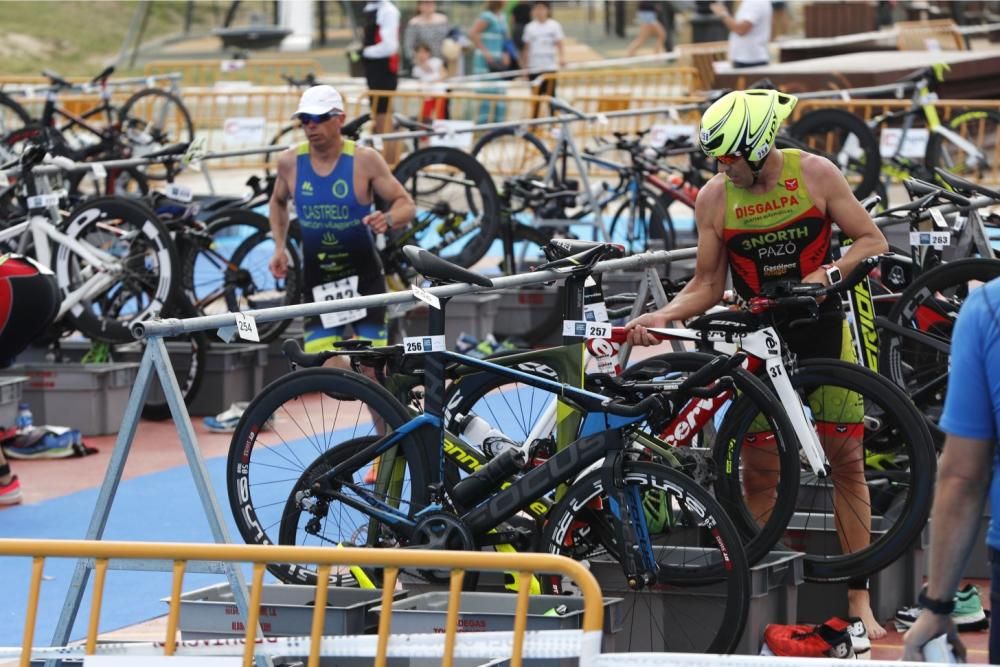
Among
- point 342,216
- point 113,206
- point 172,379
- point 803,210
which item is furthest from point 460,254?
point 172,379

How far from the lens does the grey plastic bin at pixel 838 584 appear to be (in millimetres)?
6676

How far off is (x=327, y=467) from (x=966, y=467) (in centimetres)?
291

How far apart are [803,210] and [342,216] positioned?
9.91 ft

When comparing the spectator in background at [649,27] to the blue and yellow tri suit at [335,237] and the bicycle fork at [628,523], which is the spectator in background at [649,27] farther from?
the bicycle fork at [628,523]

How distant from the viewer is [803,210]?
6559mm

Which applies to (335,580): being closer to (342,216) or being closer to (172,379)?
(172,379)

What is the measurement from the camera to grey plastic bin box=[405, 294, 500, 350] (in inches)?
506

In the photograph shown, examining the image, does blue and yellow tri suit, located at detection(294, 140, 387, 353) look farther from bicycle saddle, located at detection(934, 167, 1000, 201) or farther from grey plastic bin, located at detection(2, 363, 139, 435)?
bicycle saddle, located at detection(934, 167, 1000, 201)

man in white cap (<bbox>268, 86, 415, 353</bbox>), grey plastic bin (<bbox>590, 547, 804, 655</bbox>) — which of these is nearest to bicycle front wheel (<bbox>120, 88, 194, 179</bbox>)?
man in white cap (<bbox>268, 86, 415, 353</bbox>)

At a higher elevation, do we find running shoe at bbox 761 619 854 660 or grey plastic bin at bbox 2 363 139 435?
running shoe at bbox 761 619 854 660

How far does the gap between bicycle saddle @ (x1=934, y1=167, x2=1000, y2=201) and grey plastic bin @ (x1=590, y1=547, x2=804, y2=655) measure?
9.98ft

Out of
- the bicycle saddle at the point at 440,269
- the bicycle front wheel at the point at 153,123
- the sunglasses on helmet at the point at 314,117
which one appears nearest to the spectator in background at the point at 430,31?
the bicycle front wheel at the point at 153,123

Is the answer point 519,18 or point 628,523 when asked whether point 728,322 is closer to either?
point 628,523

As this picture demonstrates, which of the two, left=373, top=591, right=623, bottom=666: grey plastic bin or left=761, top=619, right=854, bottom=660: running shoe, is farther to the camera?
left=761, top=619, right=854, bottom=660: running shoe
